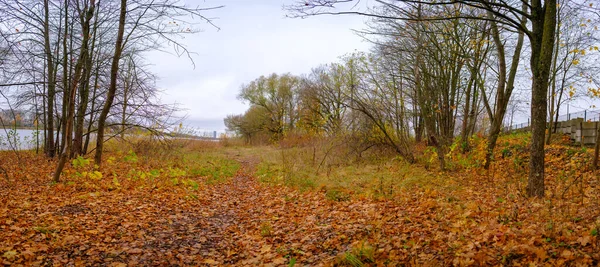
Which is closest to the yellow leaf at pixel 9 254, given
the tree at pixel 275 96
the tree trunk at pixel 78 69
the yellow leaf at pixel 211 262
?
the yellow leaf at pixel 211 262

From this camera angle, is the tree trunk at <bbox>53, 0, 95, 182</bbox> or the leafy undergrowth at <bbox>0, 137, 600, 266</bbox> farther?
the tree trunk at <bbox>53, 0, 95, 182</bbox>

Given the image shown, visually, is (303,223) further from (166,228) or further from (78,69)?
(78,69)

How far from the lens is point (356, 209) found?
7012 millimetres

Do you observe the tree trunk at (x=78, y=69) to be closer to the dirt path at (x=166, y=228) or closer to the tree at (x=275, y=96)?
the dirt path at (x=166, y=228)

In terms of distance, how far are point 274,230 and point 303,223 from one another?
1.89ft

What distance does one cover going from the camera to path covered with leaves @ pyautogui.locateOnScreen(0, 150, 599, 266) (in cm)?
418

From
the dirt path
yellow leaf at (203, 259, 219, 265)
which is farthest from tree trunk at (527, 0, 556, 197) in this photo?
yellow leaf at (203, 259, 219, 265)

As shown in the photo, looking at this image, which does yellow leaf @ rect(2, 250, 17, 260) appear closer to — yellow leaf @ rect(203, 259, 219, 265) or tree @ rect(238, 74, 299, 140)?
yellow leaf @ rect(203, 259, 219, 265)

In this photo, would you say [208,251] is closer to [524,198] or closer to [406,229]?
[406,229]

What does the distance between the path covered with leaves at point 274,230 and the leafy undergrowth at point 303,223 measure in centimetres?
2

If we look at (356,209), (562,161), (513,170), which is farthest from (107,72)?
(562,161)

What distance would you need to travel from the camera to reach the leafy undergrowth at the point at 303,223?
14.0 feet

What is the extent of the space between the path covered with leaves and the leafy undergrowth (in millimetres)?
21

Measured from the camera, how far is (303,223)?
6.44 m
